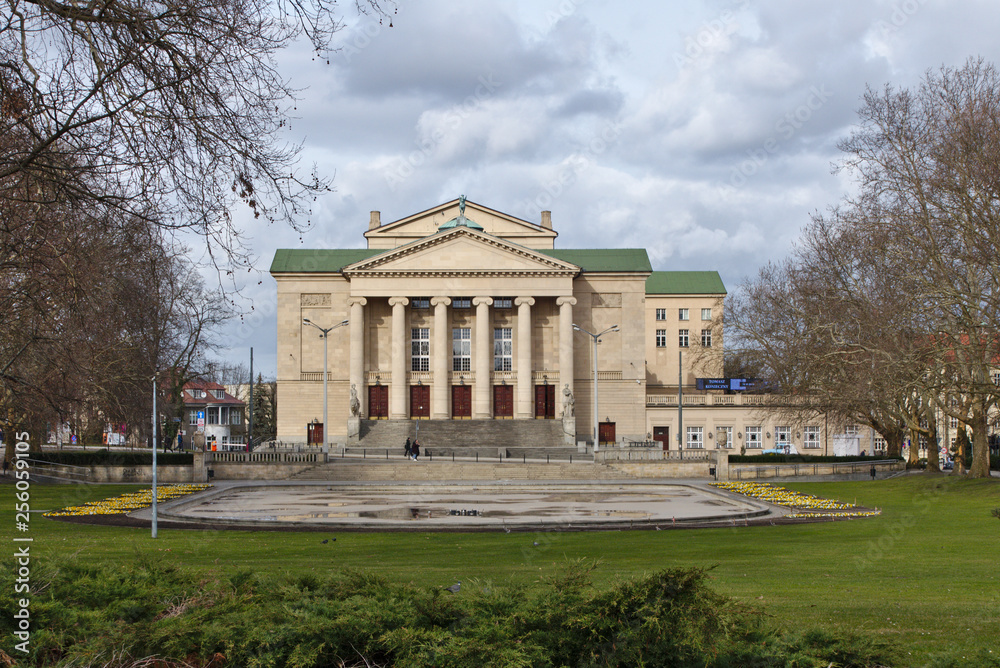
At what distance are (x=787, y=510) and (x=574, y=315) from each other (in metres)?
48.3

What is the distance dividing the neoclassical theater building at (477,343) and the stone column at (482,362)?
0.10m

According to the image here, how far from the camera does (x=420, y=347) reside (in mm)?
78375

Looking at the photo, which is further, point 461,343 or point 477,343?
point 461,343

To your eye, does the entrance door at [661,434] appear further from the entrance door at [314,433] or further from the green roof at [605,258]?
the entrance door at [314,433]

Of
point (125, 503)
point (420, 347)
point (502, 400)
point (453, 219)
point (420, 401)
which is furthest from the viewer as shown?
point (453, 219)

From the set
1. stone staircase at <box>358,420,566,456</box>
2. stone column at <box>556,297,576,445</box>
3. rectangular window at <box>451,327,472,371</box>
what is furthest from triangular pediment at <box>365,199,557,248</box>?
stone staircase at <box>358,420,566,456</box>

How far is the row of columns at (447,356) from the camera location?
2933 inches

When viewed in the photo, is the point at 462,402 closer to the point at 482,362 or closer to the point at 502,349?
the point at 482,362

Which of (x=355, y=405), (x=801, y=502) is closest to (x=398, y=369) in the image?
(x=355, y=405)

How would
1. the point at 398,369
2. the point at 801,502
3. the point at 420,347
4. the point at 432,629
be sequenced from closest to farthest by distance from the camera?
the point at 432,629 < the point at 801,502 < the point at 398,369 < the point at 420,347

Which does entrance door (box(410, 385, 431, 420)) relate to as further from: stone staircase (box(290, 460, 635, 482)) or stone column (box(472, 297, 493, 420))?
stone staircase (box(290, 460, 635, 482))

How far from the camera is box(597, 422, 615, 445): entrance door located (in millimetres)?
78387

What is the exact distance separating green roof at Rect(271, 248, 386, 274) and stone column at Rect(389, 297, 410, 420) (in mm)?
6898

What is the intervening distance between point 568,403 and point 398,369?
14.1 m
